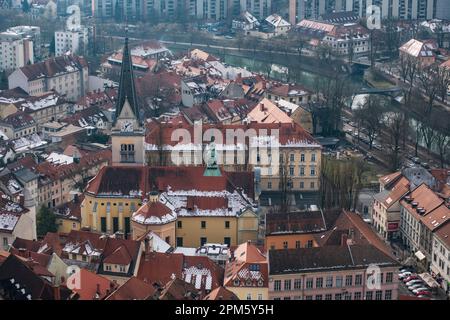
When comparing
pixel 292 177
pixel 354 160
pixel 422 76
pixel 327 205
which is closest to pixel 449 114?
pixel 422 76

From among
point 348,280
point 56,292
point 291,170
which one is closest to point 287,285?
point 348,280

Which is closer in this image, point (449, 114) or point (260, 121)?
point (260, 121)

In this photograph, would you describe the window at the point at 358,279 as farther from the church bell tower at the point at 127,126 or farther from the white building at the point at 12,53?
the white building at the point at 12,53

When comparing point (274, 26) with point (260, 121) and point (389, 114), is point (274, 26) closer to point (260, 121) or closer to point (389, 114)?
point (389, 114)

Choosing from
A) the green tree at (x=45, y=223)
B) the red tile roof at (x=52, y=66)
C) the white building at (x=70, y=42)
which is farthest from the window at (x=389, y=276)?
the white building at (x=70, y=42)

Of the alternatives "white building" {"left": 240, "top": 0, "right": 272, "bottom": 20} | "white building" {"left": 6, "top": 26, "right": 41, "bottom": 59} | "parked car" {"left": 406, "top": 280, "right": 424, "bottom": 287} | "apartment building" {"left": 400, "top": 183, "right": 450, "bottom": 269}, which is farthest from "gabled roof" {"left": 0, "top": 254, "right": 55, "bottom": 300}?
"white building" {"left": 240, "top": 0, "right": 272, "bottom": 20}

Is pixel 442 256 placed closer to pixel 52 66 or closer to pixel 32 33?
pixel 52 66
